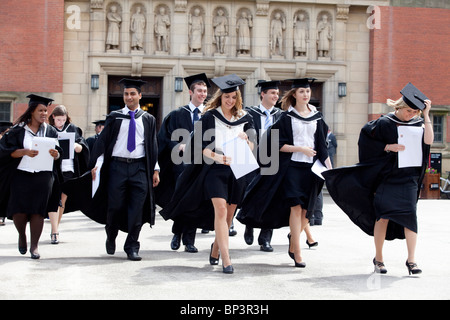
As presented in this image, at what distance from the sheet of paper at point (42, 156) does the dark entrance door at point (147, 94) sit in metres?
15.0

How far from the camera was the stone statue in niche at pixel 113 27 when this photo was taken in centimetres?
2341

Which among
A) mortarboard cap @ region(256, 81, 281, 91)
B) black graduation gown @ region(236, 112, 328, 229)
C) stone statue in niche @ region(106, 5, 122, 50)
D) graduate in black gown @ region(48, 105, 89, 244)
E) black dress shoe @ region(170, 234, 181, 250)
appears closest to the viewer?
black graduation gown @ region(236, 112, 328, 229)

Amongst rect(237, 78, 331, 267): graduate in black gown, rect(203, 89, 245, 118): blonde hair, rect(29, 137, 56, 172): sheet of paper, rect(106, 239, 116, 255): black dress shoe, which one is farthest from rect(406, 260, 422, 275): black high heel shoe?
rect(29, 137, 56, 172): sheet of paper

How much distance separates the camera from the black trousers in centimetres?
888

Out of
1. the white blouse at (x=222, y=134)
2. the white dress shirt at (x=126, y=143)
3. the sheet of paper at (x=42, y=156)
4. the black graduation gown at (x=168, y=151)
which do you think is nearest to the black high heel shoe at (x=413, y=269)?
the white blouse at (x=222, y=134)

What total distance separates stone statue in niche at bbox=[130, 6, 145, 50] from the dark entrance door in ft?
4.15

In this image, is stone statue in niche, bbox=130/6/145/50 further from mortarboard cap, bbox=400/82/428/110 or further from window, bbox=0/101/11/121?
mortarboard cap, bbox=400/82/428/110

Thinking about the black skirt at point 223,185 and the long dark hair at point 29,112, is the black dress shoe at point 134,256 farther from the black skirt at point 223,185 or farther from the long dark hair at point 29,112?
the long dark hair at point 29,112

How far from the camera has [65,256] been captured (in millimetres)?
9070

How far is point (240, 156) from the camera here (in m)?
7.99

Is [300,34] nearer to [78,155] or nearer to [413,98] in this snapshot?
[78,155]

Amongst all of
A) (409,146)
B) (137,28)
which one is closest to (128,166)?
(409,146)

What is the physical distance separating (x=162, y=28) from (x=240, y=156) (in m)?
16.4
